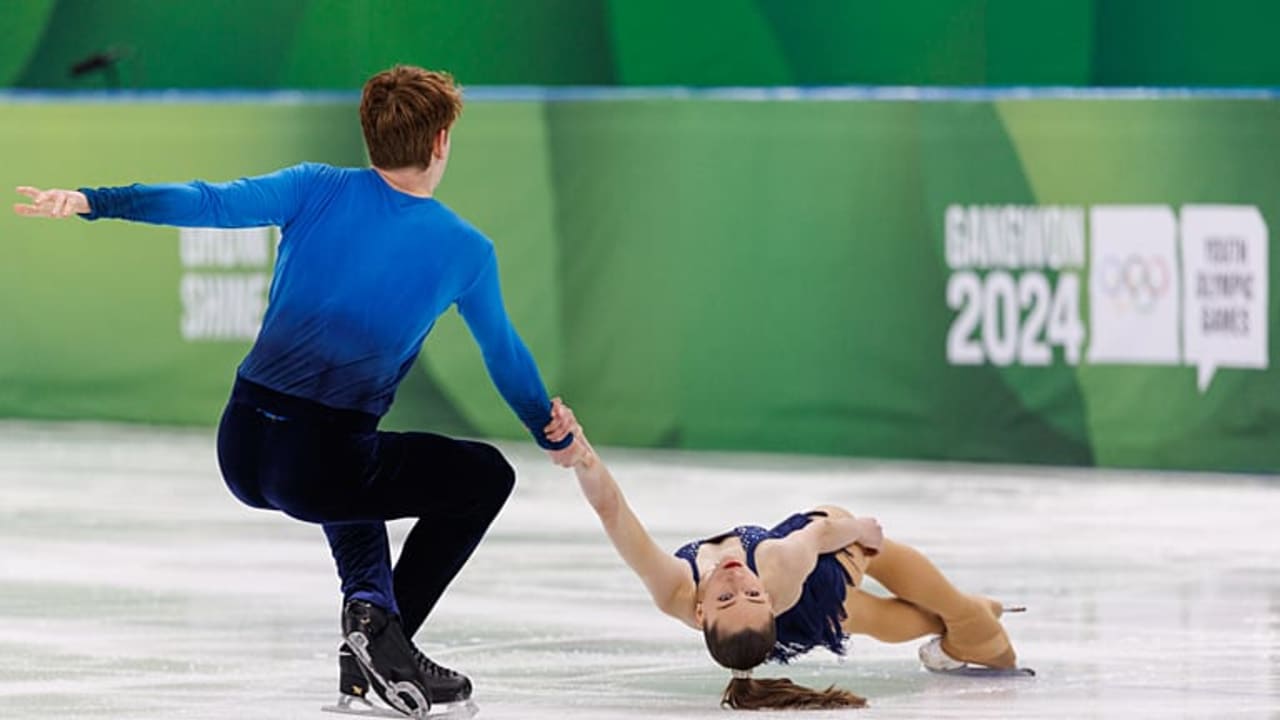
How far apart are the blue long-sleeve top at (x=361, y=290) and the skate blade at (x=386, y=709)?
30.7 inches

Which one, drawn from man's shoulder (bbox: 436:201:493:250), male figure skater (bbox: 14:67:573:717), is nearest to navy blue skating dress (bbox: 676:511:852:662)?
male figure skater (bbox: 14:67:573:717)

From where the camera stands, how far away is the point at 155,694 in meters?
7.38

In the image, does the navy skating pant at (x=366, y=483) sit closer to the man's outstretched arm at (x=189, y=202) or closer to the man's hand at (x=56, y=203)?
the man's outstretched arm at (x=189, y=202)

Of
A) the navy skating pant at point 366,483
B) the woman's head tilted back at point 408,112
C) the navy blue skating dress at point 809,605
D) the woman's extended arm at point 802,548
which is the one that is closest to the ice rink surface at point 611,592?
the navy blue skating dress at point 809,605

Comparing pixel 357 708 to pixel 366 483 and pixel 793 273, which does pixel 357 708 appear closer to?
pixel 366 483

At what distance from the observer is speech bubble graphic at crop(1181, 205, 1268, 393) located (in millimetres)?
12867

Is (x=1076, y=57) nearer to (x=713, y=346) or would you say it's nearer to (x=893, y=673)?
(x=713, y=346)

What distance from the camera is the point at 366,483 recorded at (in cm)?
666

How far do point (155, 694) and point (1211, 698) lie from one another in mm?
2687

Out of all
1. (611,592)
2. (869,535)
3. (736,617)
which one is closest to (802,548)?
(869,535)

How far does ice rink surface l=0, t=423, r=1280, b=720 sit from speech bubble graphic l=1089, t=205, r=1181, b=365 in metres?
0.58

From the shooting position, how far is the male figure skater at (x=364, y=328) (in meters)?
6.57

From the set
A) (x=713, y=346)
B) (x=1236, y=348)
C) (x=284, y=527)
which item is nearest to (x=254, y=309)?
(x=713, y=346)

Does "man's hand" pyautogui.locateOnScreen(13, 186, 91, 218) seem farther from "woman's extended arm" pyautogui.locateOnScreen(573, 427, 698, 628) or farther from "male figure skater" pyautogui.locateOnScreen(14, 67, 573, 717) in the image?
"woman's extended arm" pyautogui.locateOnScreen(573, 427, 698, 628)
